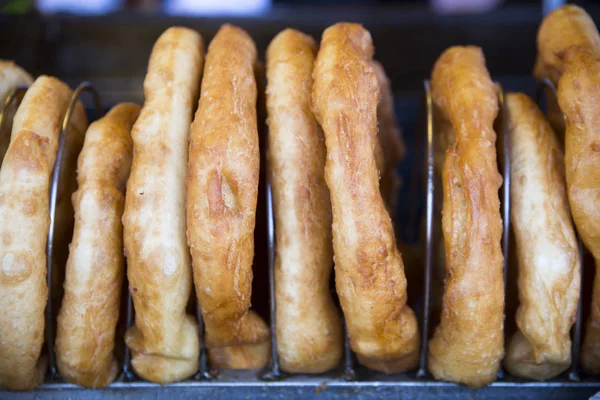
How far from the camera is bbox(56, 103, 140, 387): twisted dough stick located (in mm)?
1046

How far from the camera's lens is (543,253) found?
41.4 inches

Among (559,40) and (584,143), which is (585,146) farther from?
(559,40)

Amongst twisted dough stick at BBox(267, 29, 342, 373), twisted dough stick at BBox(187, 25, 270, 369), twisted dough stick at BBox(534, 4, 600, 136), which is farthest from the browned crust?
twisted dough stick at BBox(187, 25, 270, 369)

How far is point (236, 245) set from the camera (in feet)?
3.21

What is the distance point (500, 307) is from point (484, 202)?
0.19m

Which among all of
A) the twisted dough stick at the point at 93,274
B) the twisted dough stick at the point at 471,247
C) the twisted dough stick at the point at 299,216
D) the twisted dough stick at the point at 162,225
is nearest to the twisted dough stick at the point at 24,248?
the twisted dough stick at the point at 93,274

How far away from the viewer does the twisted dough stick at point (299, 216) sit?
1.08m

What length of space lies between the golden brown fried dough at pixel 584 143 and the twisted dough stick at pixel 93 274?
2.67ft

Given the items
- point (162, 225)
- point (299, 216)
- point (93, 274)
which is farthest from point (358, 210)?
point (93, 274)

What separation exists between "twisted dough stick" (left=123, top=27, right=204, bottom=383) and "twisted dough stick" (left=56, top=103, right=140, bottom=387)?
56 mm

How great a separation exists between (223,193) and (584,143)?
625 mm

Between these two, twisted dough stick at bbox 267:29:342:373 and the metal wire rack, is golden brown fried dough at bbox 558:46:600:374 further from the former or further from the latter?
twisted dough stick at bbox 267:29:342:373

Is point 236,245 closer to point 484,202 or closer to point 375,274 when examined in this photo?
point 375,274

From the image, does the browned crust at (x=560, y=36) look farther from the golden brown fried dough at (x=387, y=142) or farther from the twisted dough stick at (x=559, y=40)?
the golden brown fried dough at (x=387, y=142)
